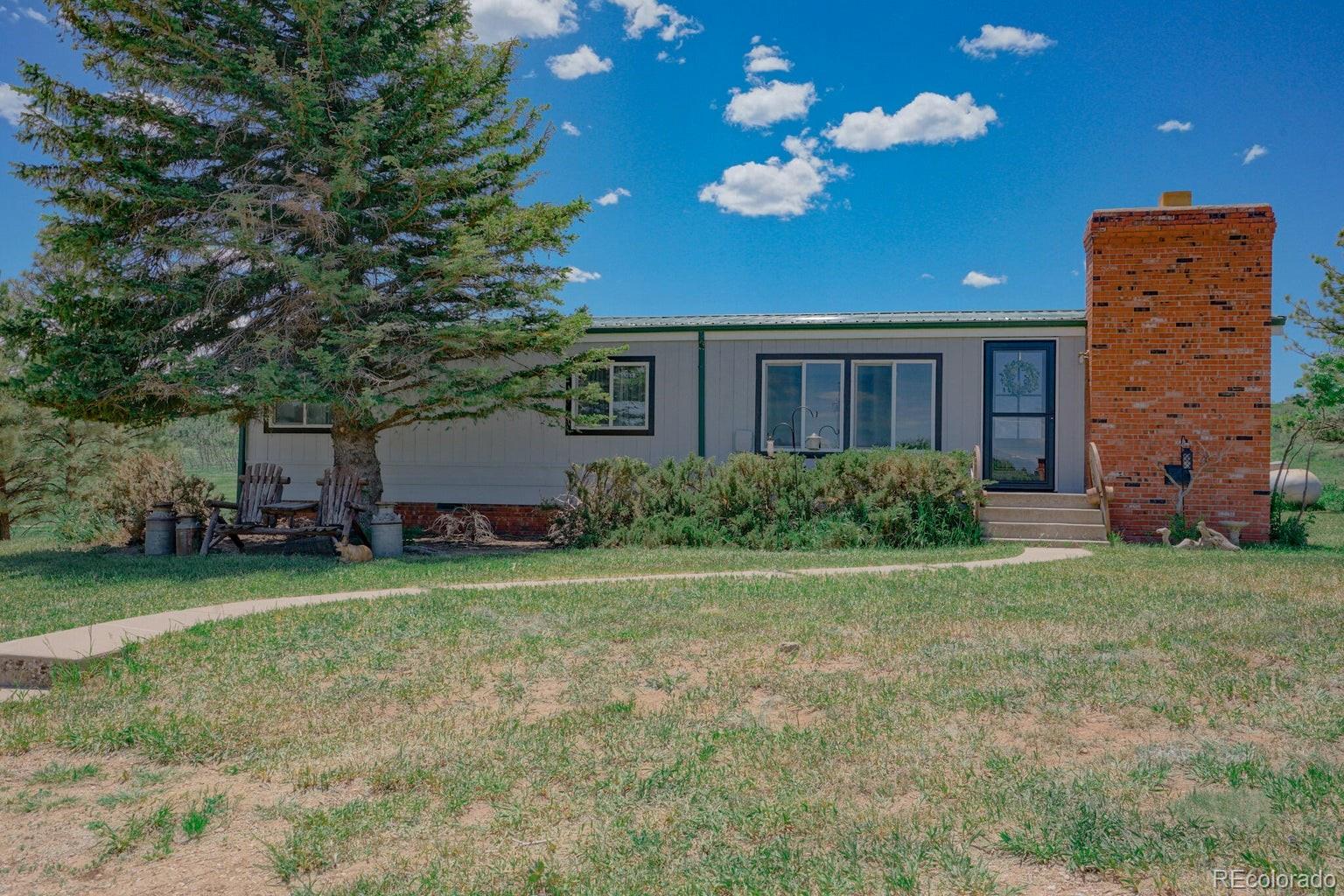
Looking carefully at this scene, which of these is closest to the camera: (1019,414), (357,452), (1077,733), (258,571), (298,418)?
(1077,733)

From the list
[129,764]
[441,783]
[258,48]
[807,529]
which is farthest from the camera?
[807,529]

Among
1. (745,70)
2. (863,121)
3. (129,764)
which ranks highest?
(863,121)

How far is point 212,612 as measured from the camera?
634 cm

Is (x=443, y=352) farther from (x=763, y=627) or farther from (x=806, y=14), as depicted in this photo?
(x=806, y=14)

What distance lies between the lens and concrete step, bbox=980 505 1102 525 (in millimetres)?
11297

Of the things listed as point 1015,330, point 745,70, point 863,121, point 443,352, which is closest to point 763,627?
point 443,352

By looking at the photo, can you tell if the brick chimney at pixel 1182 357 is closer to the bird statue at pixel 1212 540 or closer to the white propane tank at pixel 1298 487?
the bird statue at pixel 1212 540

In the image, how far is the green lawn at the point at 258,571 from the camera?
6.94 m

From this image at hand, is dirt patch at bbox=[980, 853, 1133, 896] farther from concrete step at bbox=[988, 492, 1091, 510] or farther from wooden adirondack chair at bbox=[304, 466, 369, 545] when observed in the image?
concrete step at bbox=[988, 492, 1091, 510]

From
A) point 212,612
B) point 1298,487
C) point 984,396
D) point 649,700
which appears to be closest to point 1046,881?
point 649,700

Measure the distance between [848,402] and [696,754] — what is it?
9.90 m

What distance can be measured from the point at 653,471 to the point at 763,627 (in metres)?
5.89

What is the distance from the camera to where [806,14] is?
15.7m

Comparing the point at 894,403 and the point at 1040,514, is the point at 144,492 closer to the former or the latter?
the point at 894,403
